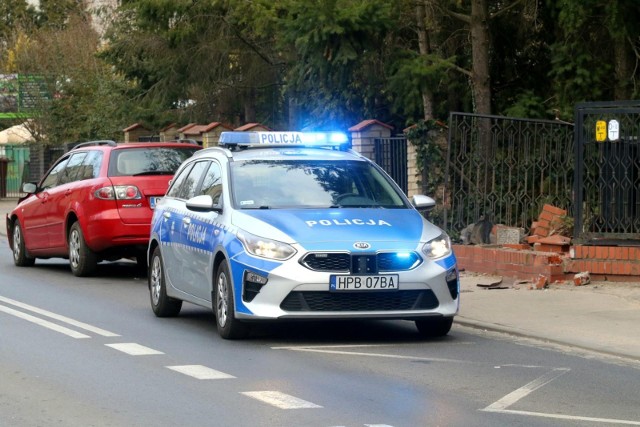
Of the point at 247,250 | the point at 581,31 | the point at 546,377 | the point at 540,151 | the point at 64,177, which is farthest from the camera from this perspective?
the point at 581,31

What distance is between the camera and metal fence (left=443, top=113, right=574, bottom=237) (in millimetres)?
17219

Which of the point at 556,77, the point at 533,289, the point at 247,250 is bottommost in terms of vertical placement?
→ the point at 533,289

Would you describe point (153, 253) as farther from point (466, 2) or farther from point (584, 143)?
point (466, 2)

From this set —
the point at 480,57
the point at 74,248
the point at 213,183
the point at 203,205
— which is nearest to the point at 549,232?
the point at 480,57

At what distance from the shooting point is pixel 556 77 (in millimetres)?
20984

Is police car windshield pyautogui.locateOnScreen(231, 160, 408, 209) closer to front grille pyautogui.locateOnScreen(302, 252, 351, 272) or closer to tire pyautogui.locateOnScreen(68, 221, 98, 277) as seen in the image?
front grille pyautogui.locateOnScreen(302, 252, 351, 272)

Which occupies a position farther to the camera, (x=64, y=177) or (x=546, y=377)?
(x=64, y=177)

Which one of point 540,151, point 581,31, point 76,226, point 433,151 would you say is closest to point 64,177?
point 76,226

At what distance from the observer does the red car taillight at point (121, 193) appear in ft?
56.4

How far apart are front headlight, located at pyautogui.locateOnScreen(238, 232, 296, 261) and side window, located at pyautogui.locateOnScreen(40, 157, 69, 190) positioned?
8285 mm

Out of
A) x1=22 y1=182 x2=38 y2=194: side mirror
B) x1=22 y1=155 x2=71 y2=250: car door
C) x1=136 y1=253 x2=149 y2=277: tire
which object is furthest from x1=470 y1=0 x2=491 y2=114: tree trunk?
x1=22 y1=182 x2=38 y2=194: side mirror

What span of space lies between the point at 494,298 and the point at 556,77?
23.7 feet

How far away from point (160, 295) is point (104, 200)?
4170mm

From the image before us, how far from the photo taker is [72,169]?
60.7 ft
